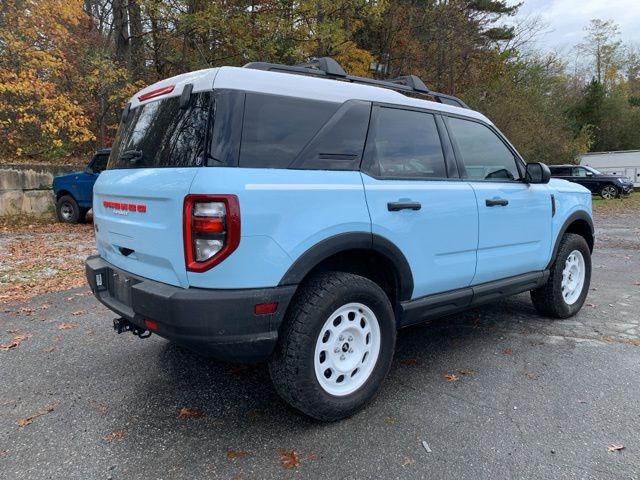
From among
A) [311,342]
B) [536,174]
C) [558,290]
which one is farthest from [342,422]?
[558,290]

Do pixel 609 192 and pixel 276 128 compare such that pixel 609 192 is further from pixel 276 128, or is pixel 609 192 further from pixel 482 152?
pixel 276 128

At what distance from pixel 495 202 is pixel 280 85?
77.0 inches

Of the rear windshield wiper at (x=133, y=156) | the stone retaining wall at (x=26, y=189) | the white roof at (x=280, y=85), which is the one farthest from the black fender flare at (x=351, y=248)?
the stone retaining wall at (x=26, y=189)

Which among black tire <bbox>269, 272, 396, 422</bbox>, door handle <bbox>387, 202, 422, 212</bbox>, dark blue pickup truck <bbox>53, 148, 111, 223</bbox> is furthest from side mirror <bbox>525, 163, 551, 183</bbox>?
dark blue pickup truck <bbox>53, 148, 111, 223</bbox>

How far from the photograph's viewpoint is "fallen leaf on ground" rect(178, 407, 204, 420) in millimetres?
2881

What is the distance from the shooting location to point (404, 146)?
10.6 feet

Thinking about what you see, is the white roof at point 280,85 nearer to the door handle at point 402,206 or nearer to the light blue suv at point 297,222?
the light blue suv at point 297,222

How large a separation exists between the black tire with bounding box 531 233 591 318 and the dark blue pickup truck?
10582mm

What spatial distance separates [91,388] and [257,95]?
2.30 metres

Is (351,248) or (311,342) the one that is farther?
(351,248)

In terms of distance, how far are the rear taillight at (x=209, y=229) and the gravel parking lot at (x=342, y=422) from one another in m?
1.05

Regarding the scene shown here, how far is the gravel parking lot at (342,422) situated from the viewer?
2.41 m

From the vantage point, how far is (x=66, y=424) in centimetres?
280

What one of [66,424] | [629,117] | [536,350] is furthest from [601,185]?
[66,424]
